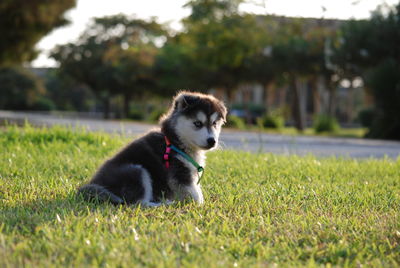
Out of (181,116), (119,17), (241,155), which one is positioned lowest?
(241,155)

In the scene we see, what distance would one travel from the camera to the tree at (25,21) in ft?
78.2

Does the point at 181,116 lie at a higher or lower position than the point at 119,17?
lower

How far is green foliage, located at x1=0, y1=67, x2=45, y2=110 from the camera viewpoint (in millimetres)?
66812

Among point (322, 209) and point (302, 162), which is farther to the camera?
point (302, 162)

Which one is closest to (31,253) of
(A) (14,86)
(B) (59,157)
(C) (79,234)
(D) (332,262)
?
(C) (79,234)

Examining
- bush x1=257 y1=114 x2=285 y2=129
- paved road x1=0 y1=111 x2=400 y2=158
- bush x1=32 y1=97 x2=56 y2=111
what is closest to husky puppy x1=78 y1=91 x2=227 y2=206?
paved road x1=0 y1=111 x2=400 y2=158

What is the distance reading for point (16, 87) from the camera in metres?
67.7

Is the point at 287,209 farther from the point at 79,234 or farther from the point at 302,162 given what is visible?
the point at 302,162

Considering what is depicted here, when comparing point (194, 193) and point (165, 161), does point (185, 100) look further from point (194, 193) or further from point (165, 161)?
point (194, 193)

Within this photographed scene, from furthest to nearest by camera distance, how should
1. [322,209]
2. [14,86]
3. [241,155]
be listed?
[14,86] < [241,155] < [322,209]

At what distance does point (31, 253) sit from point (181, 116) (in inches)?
90.6

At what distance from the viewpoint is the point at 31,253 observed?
302cm

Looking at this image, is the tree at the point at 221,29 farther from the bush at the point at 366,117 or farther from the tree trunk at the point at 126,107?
the tree trunk at the point at 126,107

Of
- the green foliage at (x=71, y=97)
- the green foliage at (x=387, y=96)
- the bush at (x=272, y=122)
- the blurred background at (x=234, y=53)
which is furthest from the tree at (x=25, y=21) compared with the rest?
the green foliage at (x=71, y=97)
